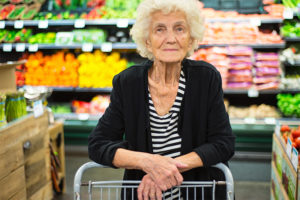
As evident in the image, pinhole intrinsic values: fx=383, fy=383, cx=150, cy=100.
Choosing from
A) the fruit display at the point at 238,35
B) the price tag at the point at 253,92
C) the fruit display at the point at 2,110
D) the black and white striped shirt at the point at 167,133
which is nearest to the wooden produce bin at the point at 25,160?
the fruit display at the point at 2,110

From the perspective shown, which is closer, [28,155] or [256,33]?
[28,155]

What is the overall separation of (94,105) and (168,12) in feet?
12.0

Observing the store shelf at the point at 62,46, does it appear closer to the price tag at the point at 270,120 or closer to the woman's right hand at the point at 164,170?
the price tag at the point at 270,120

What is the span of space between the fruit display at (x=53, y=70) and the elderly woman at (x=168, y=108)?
3497 millimetres

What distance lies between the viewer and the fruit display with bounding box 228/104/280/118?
472 cm

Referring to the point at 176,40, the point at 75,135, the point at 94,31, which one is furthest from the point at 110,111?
the point at 75,135

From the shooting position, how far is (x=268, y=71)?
466cm

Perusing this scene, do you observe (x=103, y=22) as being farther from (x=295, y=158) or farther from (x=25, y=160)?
(x=295, y=158)

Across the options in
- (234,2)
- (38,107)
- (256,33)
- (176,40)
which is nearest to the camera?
(176,40)

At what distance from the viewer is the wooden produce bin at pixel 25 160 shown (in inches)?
106

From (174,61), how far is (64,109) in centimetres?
382

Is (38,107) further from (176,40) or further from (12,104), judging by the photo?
(176,40)

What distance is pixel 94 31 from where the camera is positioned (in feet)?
16.2

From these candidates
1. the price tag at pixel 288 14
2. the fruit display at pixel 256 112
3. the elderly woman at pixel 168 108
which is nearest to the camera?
the elderly woman at pixel 168 108
